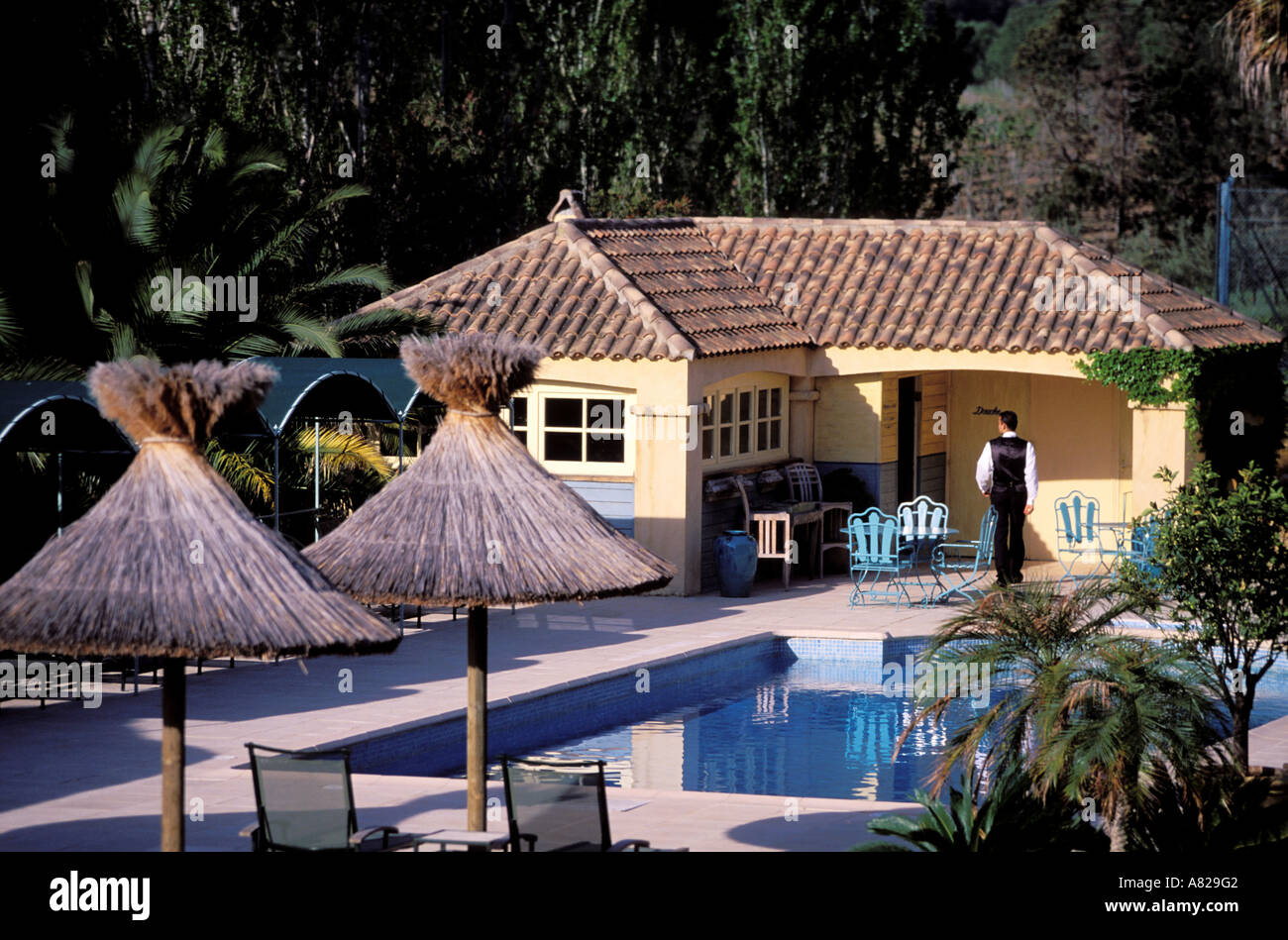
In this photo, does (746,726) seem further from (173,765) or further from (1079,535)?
(173,765)

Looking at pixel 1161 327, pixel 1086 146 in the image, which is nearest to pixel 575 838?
pixel 1161 327

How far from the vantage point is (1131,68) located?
49.8 metres

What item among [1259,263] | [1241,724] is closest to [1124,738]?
[1241,724]

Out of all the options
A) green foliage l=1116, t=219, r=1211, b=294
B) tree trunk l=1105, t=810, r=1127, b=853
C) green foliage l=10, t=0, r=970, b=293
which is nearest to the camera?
tree trunk l=1105, t=810, r=1127, b=853

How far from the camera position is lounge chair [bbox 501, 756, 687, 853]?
8352 millimetres

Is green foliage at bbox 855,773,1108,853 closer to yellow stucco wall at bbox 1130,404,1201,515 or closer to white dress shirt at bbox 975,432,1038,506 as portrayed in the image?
white dress shirt at bbox 975,432,1038,506

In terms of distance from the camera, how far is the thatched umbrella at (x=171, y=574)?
23.8 ft

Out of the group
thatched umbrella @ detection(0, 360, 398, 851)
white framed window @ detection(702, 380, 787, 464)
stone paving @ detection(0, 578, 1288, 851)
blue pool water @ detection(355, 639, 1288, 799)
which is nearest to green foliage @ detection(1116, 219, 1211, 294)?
white framed window @ detection(702, 380, 787, 464)

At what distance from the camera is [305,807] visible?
27.5ft

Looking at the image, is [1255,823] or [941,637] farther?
[941,637]

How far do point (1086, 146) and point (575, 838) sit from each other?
4519 cm

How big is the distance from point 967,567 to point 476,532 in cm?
1242

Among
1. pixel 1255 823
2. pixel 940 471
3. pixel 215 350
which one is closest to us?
pixel 1255 823
